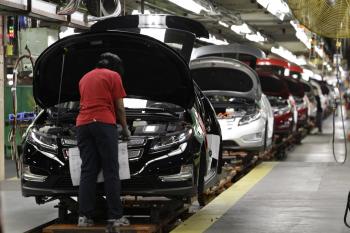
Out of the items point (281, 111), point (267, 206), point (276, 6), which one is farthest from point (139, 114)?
point (281, 111)

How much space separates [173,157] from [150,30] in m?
1.88

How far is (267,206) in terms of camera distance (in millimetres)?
8781

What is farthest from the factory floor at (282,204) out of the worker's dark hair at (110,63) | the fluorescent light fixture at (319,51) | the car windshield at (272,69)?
the fluorescent light fixture at (319,51)

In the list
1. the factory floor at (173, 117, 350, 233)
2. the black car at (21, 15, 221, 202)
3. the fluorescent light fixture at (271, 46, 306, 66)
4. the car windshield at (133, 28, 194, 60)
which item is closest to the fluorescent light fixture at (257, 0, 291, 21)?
the factory floor at (173, 117, 350, 233)

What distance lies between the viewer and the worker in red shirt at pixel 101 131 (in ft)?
22.8

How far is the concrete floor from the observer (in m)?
7.38

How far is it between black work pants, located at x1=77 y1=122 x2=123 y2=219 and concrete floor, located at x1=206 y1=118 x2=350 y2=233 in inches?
38.6

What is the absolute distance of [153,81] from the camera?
319 inches

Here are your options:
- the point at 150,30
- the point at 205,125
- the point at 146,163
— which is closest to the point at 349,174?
the point at 205,125

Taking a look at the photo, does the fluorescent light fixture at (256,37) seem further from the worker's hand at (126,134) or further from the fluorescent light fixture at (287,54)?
the worker's hand at (126,134)

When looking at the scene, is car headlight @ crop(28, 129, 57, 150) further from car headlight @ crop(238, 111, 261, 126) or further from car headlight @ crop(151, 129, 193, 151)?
car headlight @ crop(238, 111, 261, 126)

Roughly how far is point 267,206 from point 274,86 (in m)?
11.7

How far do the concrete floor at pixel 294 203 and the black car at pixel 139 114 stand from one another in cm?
56

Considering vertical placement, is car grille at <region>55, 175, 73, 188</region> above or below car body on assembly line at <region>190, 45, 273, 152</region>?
below
